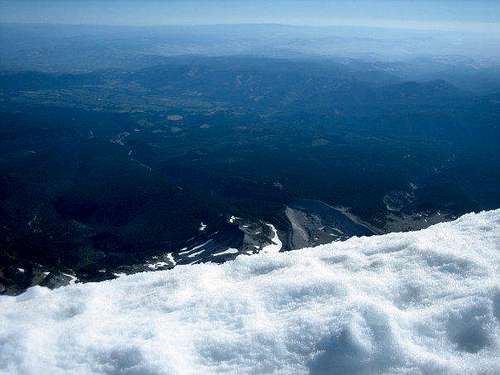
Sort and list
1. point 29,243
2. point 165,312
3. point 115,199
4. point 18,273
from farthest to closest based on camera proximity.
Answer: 1. point 115,199
2. point 29,243
3. point 18,273
4. point 165,312

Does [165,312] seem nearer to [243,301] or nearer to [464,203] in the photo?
[243,301]

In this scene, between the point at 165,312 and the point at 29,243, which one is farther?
the point at 29,243

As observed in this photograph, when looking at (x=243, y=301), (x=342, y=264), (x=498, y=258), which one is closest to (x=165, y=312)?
(x=243, y=301)

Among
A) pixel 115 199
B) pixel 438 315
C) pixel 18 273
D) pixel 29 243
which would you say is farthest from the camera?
pixel 115 199

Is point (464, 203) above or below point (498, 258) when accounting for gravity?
below

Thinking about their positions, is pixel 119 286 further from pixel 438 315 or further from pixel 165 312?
pixel 438 315

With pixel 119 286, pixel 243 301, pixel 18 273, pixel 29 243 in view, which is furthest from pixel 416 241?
pixel 29 243

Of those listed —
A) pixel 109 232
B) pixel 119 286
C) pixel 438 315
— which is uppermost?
pixel 438 315
